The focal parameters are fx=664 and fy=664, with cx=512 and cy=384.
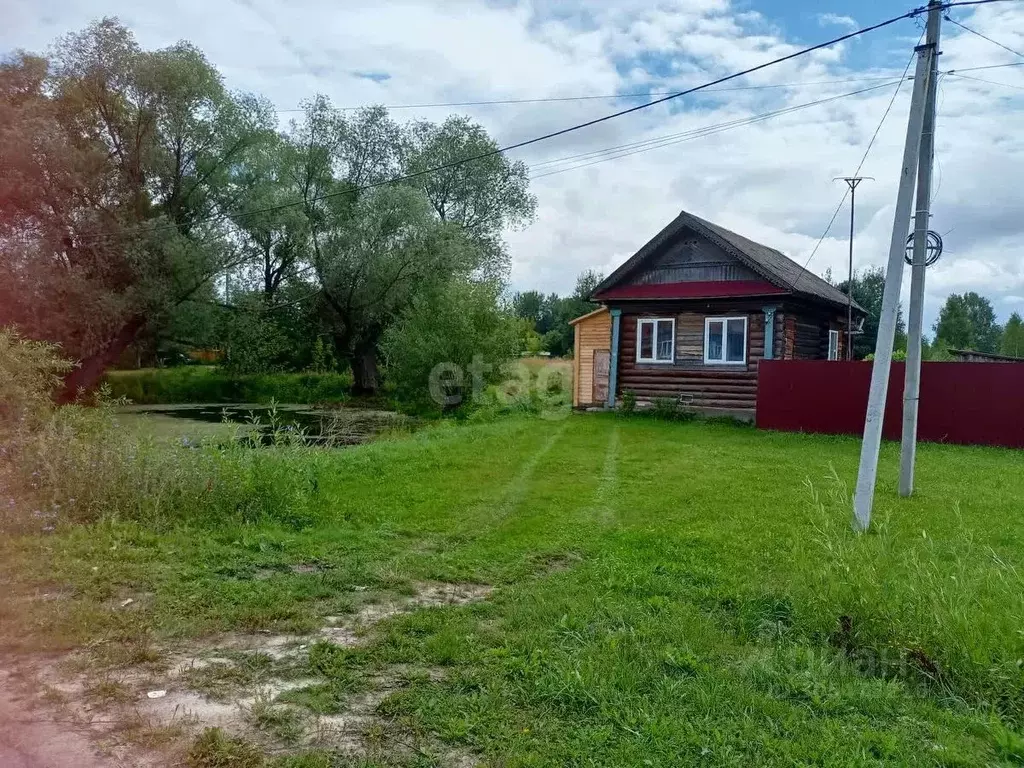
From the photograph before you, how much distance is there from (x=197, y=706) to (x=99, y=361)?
2161 centimetres

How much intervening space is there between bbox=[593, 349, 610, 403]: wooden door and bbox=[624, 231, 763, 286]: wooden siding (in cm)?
274

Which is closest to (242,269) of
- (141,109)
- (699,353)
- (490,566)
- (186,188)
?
(186,188)

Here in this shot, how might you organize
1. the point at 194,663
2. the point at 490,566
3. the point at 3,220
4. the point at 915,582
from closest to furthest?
1. the point at 194,663
2. the point at 915,582
3. the point at 490,566
4. the point at 3,220

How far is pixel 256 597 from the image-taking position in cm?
432

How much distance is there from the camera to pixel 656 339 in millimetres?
17641

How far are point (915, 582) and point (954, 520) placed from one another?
3392mm

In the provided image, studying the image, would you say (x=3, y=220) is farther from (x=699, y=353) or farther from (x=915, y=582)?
(x=915, y=582)

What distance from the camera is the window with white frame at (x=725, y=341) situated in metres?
16.6

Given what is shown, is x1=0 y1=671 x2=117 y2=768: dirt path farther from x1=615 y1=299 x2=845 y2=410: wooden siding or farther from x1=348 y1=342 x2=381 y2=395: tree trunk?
x1=348 y1=342 x2=381 y2=395: tree trunk

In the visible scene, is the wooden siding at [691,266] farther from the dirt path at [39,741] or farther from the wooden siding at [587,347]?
the dirt path at [39,741]

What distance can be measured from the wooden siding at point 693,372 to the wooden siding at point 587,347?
1.88 metres

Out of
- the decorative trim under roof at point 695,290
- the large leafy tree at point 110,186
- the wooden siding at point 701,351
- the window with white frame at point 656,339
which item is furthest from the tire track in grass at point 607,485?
the large leafy tree at point 110,186

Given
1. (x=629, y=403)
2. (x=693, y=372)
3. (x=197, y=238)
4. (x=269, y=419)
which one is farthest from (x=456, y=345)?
(x=197, y=238)

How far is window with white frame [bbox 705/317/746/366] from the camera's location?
16.6 metres
